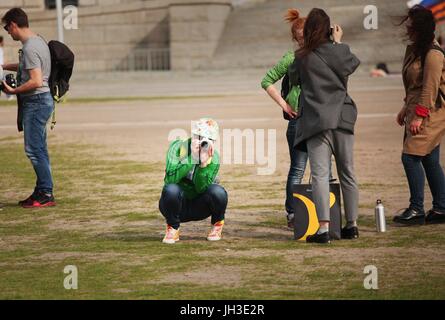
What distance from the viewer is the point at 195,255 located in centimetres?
884

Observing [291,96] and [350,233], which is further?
[291,96]

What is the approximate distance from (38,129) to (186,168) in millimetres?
3174

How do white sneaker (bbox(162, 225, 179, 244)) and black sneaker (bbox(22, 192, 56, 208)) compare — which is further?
black sneaker (bbox(22, 192, 56, 208))

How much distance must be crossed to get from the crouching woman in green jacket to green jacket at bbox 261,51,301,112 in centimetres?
97

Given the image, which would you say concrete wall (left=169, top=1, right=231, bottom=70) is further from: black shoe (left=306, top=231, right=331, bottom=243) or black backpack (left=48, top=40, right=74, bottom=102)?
black shoe (left=306, top=231, right=331, bottom=243)

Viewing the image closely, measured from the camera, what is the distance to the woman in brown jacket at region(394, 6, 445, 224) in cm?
971

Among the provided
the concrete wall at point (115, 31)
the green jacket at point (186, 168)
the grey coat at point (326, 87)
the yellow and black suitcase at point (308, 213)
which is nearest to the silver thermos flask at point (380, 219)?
the yellow and black suitcase at point (308, 213)

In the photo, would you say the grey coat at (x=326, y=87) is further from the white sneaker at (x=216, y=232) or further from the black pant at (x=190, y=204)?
the white sneaker at (x=216, y=232)

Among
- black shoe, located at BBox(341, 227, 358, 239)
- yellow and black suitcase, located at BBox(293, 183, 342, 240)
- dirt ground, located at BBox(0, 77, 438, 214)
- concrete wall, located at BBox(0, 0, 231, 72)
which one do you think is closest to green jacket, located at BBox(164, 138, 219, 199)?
yellow and black suitcase, located at BBox(293, 183, 342, 240)

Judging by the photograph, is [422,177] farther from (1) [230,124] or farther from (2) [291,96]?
(1) [230,124]

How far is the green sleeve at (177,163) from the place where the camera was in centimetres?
897

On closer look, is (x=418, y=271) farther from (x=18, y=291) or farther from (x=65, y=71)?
(x=65, y=71)

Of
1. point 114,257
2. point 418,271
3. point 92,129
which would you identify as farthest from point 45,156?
point 92,129

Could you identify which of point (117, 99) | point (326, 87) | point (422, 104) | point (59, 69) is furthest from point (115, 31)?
point (326, 87)
